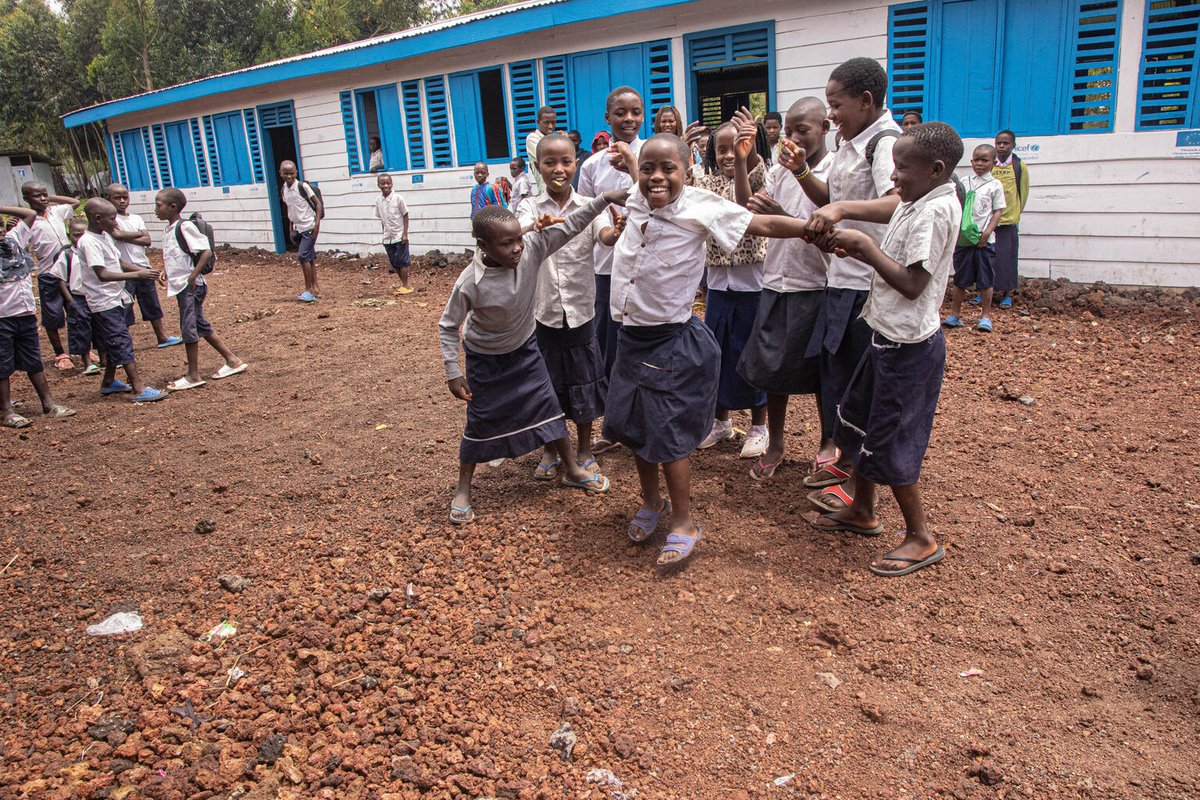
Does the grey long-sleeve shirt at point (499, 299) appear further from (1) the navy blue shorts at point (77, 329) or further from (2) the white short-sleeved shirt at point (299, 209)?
(2) the white short-sleeved shirt at point (299, 209)

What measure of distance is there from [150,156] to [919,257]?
20.7 m

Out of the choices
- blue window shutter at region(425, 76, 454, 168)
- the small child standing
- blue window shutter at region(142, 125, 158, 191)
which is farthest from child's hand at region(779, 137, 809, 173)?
blue window shutter at region(142, 125, 158, 191)

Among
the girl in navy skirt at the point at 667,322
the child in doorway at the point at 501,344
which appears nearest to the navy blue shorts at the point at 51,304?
the child in doorway at the point at 501,344

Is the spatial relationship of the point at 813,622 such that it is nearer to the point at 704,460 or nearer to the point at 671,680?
the point at 671,680

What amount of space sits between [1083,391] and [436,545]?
4.25 meters

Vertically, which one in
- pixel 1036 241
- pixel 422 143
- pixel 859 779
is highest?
pixel 422 143

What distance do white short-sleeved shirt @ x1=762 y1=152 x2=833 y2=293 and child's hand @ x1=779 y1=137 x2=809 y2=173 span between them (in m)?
0.31

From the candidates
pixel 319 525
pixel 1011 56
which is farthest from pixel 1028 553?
pixel 1011 56

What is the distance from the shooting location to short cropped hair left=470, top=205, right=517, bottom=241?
134 inches

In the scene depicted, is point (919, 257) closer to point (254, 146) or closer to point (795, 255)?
point (795, 255)

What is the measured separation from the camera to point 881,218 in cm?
312

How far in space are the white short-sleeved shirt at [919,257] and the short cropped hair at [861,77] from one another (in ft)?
1.87

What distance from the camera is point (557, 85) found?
440 inches

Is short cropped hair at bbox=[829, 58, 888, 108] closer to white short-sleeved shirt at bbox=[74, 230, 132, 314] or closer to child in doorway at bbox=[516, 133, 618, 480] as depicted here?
child in doorway at bbox=[516, 133, 618, 480]
